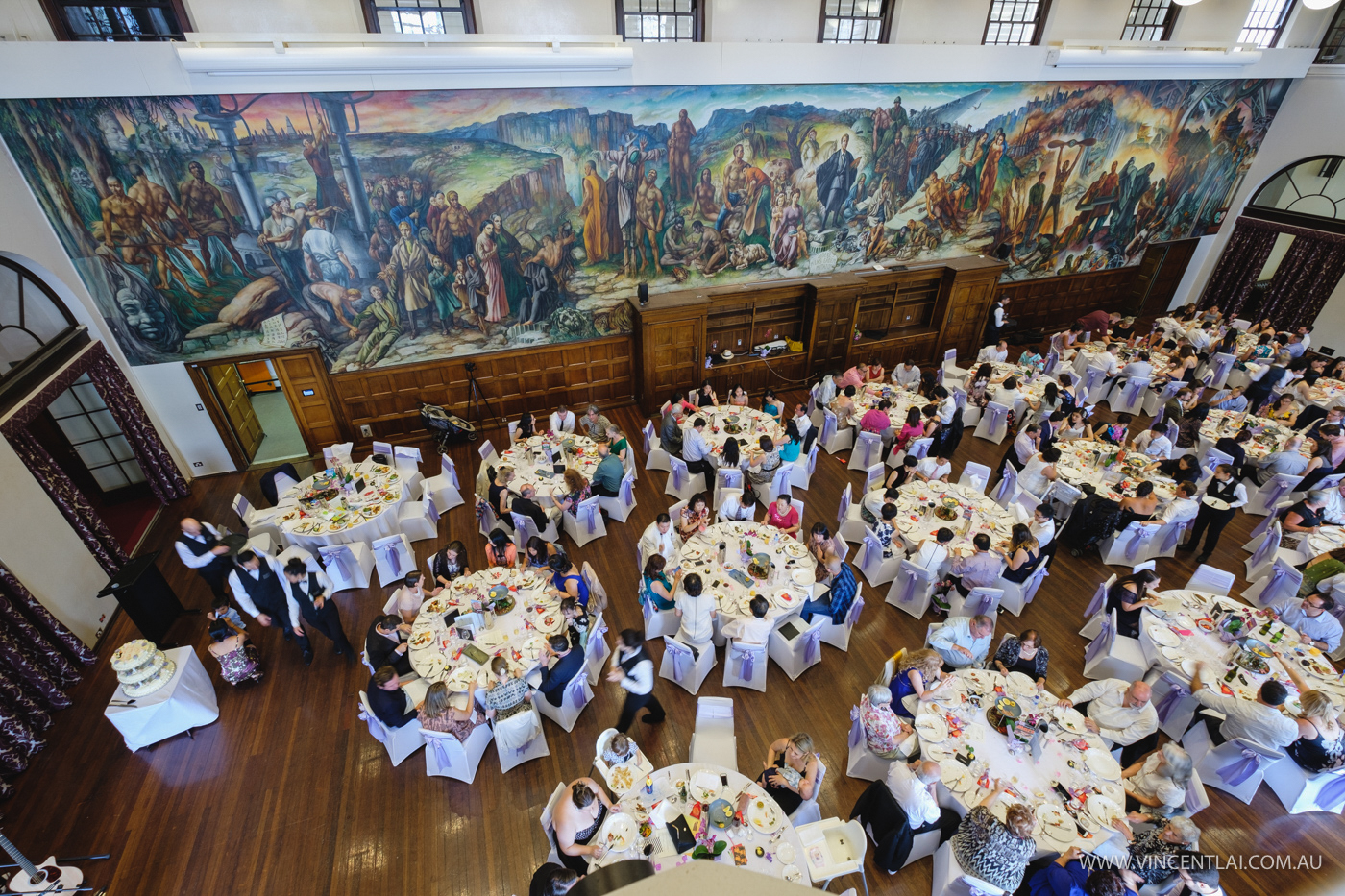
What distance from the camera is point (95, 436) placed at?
33.7 feet

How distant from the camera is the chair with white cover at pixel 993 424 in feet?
38.4

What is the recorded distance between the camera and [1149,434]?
31.5 feet

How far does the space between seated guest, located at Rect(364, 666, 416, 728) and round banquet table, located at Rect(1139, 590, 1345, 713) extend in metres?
8.07

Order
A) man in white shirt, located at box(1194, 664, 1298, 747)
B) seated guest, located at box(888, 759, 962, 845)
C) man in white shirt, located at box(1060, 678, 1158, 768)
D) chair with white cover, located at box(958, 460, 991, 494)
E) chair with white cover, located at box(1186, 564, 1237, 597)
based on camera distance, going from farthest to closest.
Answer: chair with white cover, located at box(958, 460, 991, 494)
chair with white cover, located at box(1186, 564, 1237, 597)
man in white shirt, located at box(1060, 678, 1158, 768)
man in white shirt, located at box(1194, 664, 1298, 747)
seated guest, located at box(888, 759, 962, 845)

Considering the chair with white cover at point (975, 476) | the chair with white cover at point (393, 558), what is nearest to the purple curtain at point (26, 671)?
the chair with white cover at point (393, 558)

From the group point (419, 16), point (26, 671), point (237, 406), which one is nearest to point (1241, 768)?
point (26, 671)

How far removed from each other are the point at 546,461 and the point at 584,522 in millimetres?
1276

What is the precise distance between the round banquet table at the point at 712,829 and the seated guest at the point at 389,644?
2.73 m

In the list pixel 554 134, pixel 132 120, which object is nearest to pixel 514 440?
pixel 554 134

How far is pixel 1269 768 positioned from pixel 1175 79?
15141 millimetres

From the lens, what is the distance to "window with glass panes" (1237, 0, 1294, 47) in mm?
13500

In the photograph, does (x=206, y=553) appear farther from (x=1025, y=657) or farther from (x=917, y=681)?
(x=1025, y=657)

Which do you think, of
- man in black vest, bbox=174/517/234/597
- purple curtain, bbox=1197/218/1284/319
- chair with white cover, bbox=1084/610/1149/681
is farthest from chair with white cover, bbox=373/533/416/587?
purple curtain, bbox=1197/218/1284/319

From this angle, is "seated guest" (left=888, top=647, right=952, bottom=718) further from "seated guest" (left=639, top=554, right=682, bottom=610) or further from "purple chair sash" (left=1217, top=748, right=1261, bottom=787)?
"purple chair sash" (left=1217, top=748, right=1261, bottom=787)
